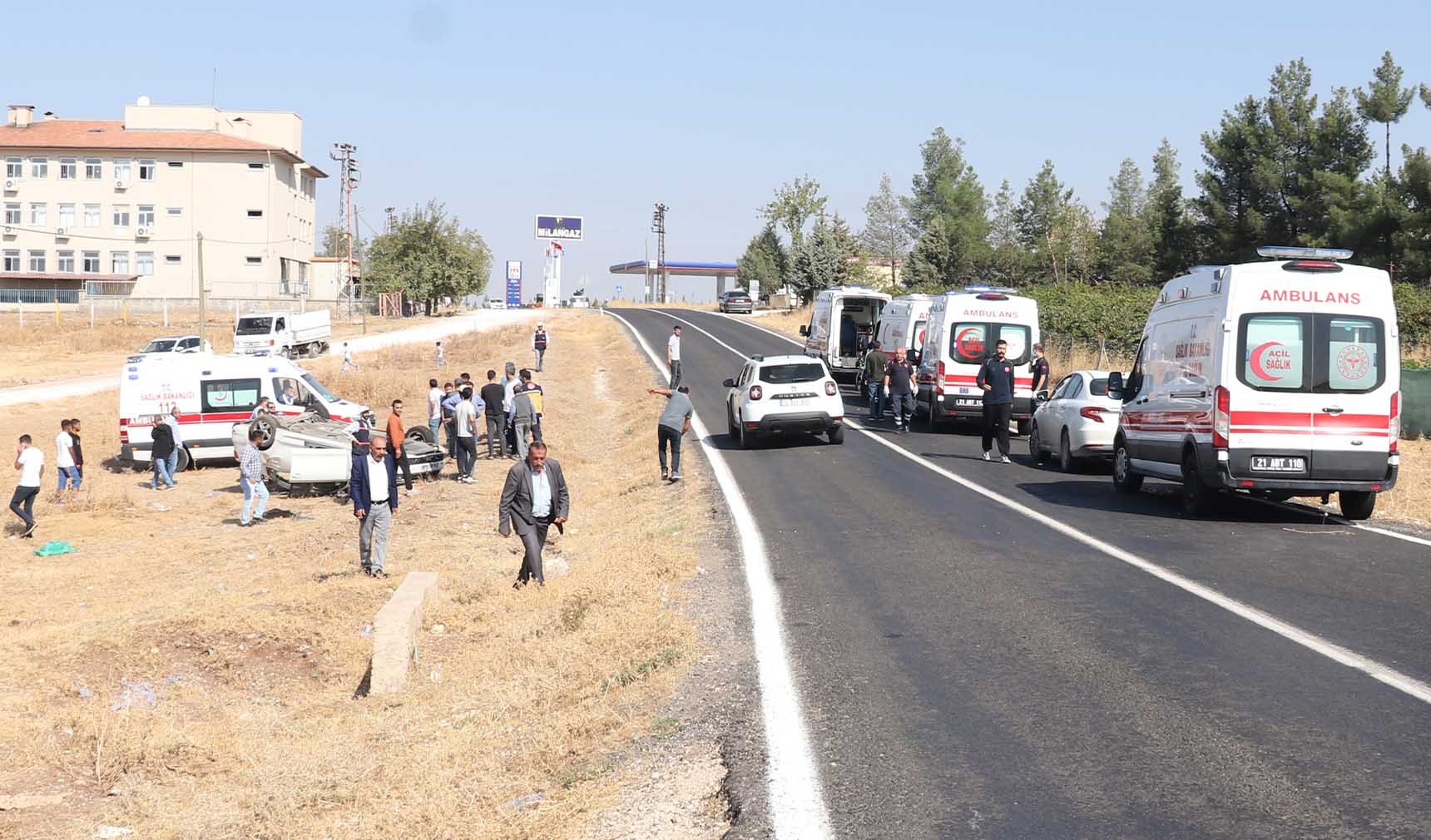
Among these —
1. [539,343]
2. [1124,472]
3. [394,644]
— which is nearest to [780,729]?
[394,644]

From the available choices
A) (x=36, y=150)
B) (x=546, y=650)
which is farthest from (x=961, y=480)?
(x=36, y=150)

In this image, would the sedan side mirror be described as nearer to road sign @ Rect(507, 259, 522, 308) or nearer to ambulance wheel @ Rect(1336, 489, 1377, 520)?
ambulance wheel @ Rect(1336, 489, 1377, 520)

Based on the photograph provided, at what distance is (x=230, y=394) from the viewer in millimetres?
26062

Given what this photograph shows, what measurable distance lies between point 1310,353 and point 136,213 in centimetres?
8615

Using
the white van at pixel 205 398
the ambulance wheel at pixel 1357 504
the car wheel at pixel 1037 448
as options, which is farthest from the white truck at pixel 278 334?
the ambulance wheel at pixel 1357 504

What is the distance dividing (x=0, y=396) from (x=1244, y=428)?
41103mm

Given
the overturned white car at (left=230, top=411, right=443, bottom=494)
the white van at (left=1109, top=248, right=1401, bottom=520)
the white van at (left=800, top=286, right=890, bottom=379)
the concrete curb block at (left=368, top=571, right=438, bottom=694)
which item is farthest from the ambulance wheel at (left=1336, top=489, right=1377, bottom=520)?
the white van at (left=800, top=286, right=890, bottom=379)

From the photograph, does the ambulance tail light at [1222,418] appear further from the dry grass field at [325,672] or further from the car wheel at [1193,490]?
the dry grass field at [325,672]

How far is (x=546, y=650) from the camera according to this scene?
9125 mm

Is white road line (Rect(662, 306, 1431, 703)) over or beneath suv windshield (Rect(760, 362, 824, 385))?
beneath

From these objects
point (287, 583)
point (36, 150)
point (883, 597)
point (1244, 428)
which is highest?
point (36, 150)

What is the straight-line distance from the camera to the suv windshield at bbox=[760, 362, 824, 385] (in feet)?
75.9

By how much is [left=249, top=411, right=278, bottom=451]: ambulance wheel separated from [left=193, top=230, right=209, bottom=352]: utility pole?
21.3 metres

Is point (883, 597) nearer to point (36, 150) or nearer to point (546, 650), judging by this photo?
point (546, 650)
